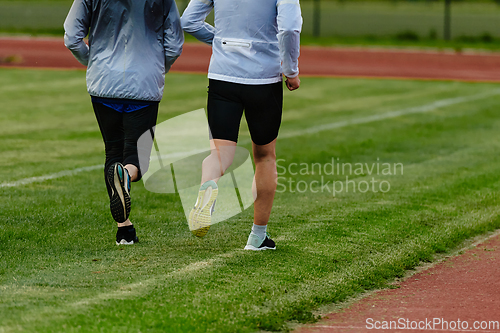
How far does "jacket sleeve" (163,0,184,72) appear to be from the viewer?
498 centimetres

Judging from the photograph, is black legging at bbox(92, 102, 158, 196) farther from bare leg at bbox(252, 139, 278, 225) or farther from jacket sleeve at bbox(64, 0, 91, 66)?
bare leg at bbox(252, 139, 278, 225)

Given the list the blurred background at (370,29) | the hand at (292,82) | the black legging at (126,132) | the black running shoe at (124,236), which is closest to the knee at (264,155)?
the hand at (292,82)

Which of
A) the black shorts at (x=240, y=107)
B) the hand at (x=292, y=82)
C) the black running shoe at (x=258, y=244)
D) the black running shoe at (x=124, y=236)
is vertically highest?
the hand at (x=292, y=82)

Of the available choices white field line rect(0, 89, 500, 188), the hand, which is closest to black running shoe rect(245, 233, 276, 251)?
the hand

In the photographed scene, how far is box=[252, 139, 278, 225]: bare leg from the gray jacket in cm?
83

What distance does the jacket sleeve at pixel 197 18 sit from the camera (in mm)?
4816

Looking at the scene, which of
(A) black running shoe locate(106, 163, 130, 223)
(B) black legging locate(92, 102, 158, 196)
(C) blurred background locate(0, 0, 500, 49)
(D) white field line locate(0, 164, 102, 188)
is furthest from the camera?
(C) blurred background locate(0, 0, 500, 49)

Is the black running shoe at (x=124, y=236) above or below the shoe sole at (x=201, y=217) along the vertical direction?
below

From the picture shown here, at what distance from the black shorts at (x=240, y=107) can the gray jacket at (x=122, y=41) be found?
0.54 meters

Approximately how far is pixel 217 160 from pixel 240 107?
36 cm

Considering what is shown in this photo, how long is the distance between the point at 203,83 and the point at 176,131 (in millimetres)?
5717

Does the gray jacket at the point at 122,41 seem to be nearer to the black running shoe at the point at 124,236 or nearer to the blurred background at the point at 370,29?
the black running shoe at the point at 124,236

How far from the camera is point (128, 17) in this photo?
487 centimetres

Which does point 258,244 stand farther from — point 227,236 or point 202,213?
point 202,213
